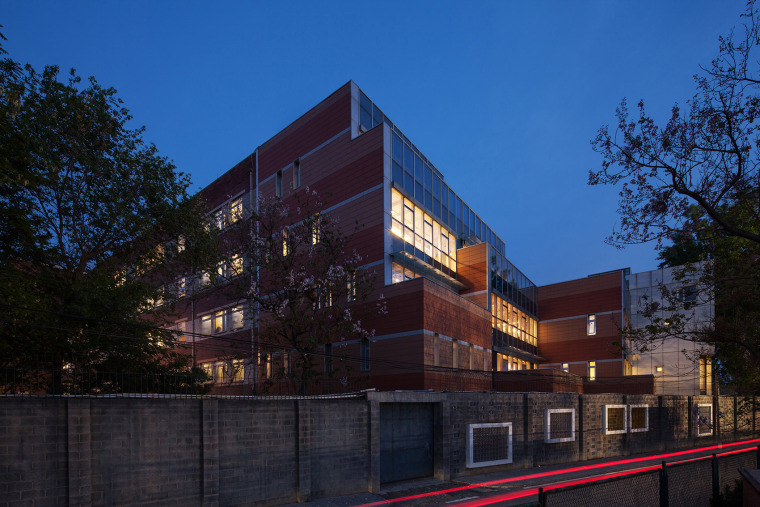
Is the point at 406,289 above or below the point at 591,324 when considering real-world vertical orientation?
above

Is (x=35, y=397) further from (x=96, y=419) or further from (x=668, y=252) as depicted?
(x=668, y=252)

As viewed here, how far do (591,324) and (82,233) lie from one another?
124 ft

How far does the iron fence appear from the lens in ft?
20.8

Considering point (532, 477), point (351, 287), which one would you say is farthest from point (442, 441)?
point (351, 287)

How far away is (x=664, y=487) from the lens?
7883mm

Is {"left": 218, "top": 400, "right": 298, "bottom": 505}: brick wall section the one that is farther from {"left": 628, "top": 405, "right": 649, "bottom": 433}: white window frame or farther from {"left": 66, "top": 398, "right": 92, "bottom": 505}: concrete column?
{"left": 628, "top": 405, "right": 649, "bottom": 433}: white window frame

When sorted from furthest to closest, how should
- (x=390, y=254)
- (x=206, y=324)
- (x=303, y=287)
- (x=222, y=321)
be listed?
(x=206, y=324) → (x=222, y=321) → (x=390, y=254) → (x=303, y=287)

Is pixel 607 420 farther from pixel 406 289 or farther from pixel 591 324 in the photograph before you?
pixel 591 324

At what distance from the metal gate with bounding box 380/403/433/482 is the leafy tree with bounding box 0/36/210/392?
6.95 metres

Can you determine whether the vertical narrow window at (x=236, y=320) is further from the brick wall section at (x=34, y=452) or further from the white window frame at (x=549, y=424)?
the brick wall section at (x=34, y=452)

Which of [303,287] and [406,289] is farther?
[406,289]

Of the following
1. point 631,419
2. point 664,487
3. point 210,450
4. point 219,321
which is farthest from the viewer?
point 219,321

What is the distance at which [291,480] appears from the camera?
14.5 metres

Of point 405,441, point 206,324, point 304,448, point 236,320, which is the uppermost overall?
point 236,320
